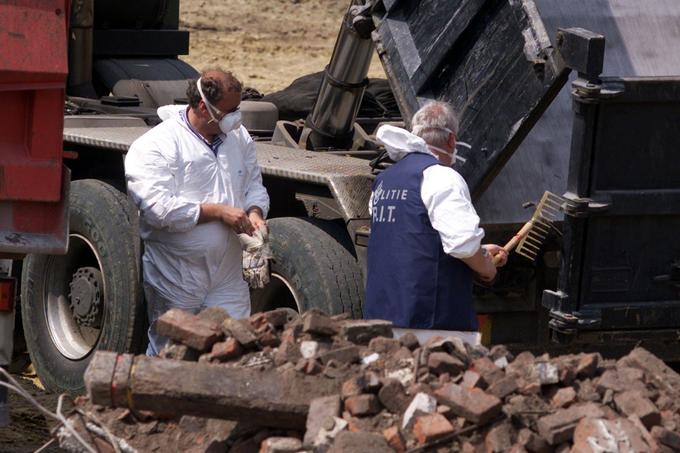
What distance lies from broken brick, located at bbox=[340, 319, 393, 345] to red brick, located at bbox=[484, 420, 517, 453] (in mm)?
659

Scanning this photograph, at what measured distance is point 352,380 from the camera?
4.48 m

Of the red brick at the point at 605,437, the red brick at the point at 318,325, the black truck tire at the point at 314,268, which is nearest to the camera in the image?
the red brick at the point at 605,437

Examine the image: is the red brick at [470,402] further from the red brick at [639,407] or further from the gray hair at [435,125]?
the gray hair at [435,125]

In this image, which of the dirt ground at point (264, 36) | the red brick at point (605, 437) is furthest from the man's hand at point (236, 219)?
the dirt ground at point (264, 36)

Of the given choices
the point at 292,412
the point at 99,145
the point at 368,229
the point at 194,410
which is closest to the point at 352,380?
the point at 292,412

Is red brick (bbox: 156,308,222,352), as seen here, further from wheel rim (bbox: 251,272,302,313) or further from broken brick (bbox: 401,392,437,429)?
wheel rim (bbox: 251,272,302,313)

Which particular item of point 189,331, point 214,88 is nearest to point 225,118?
point 214,88

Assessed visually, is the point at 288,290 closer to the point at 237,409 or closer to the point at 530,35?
the point at 530,35

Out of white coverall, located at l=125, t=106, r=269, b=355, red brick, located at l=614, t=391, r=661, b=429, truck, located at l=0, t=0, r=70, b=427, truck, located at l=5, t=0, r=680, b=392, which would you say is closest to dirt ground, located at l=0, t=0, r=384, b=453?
truck, located at l=5, t=0, r=680, b=392

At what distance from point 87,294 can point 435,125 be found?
2.67m

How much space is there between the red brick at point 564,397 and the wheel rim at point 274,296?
2383 millimetres

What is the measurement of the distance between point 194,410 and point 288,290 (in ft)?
7.47

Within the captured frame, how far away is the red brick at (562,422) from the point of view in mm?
→ 4203

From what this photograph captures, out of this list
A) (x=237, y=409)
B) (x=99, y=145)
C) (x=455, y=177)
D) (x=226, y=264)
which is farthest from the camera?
(x=99, y=145)
